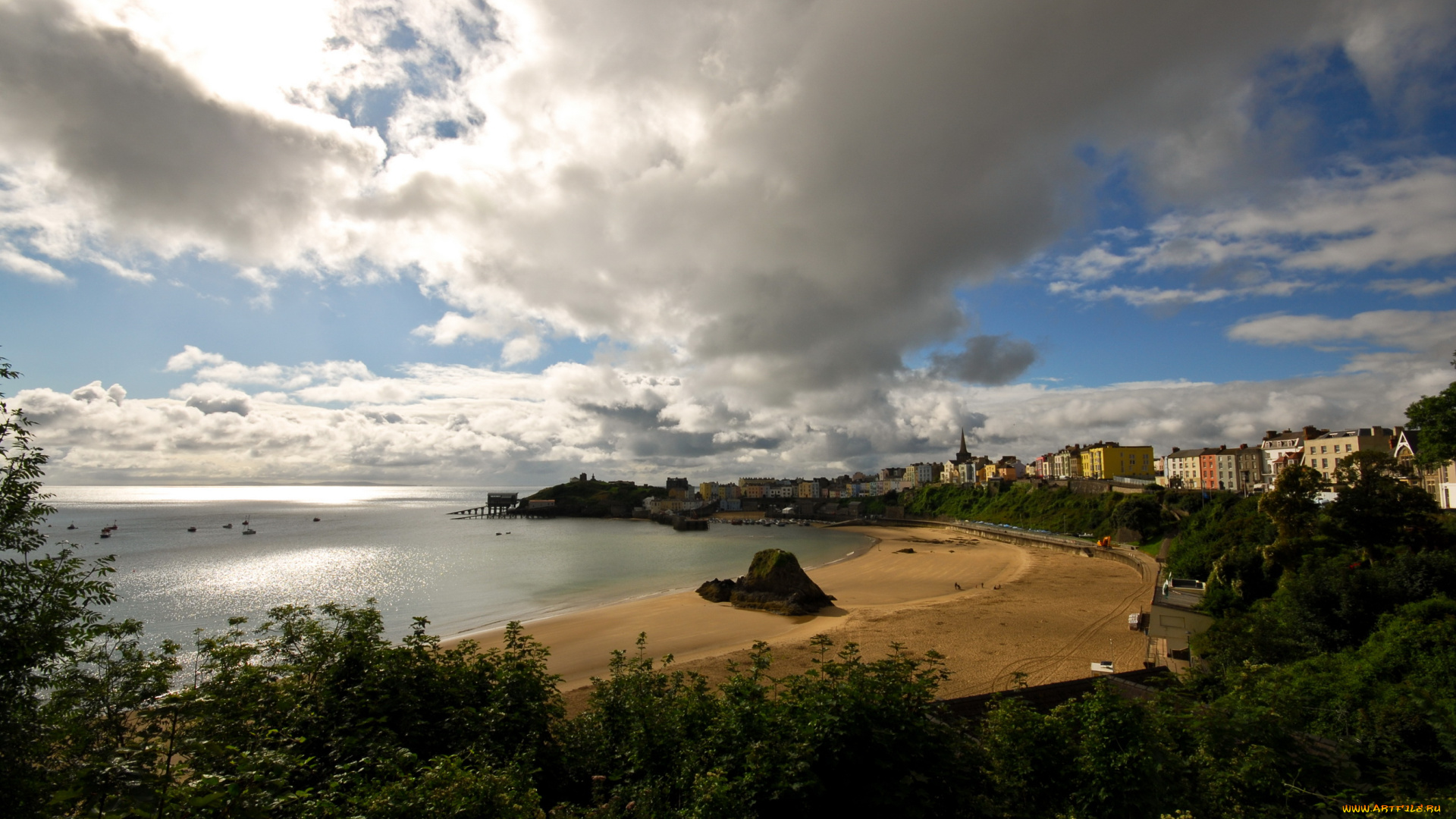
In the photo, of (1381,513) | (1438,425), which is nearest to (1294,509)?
(1381,513)

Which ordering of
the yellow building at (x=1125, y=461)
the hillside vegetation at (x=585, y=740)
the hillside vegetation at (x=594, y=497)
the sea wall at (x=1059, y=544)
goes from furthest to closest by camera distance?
1. the hillside vegetation at (x=594, y=497)
2. the yellow building at (x=1125, y=461)
3. the sea wall at (x=1059, y=544)
4. the hillside vegetation at (x=585, y=740)

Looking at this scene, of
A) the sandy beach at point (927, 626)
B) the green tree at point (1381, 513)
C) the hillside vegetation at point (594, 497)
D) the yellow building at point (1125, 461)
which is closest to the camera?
the green tree at point (1381, 513)

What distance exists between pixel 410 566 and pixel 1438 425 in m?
63.6

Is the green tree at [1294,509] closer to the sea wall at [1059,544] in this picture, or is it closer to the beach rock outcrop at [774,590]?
the sea wall at [1059,544]

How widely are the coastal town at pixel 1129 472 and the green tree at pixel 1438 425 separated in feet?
2.70

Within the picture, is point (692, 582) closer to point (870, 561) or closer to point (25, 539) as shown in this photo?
point (870, 561)

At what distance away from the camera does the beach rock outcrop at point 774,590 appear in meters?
33.3

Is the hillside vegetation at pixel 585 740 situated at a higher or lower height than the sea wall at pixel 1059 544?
higher

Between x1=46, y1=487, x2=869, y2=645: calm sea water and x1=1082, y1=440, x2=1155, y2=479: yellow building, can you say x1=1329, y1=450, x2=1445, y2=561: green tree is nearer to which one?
x1=46, y1=487, x2=869, y2=645: calm sea water

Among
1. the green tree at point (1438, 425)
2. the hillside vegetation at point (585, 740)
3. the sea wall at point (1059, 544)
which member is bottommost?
the sea wall at point (1059, 544)

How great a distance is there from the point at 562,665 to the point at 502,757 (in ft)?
55.1

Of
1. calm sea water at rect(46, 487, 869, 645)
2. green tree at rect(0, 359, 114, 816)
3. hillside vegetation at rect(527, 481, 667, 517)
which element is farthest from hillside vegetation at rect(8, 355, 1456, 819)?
hillside vegetation at rect(527, 481, 667, 517)

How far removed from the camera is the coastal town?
144ft

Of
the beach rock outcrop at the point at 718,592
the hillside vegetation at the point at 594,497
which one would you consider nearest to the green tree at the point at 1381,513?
the beach rock outcrop at the point at 718,592
